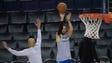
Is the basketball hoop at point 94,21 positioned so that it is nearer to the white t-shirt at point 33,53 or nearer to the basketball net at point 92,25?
the basketball net at point 92,25

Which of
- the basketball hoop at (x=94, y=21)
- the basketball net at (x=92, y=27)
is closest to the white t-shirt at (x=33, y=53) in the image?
the basketball net at (x=92, y=27)

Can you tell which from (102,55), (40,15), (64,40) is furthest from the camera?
(40,15)

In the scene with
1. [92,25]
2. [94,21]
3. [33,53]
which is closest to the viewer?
[33,53]

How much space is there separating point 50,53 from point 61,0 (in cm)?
230

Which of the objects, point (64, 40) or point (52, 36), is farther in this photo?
point (52, 36)

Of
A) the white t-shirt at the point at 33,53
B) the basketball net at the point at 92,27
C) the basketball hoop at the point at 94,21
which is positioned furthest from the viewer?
the basketball hoop at the point at 94,21

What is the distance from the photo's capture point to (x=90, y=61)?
8.02 meters

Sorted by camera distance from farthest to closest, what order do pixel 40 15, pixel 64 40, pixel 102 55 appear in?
pixel 40 15 → pixel 102 55 → pixel 64 40

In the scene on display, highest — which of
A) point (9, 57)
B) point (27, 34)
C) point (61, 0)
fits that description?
point (61, 0)

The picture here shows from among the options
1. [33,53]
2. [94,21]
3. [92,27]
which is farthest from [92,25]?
[33,53]

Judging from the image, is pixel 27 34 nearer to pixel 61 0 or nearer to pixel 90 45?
pixel 61 0

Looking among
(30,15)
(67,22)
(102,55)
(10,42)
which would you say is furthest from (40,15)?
(67,22)

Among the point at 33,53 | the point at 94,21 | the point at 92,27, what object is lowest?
Result: the point at 33,53

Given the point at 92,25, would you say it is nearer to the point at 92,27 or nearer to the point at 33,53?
the point at 92,27
